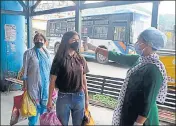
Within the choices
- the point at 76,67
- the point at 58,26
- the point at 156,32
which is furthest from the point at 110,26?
the point at 156,32

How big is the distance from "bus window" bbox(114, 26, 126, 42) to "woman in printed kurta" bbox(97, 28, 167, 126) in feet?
20.3

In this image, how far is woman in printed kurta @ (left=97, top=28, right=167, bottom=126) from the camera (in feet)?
5.08

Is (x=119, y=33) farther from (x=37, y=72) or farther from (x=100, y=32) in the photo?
(x=37, y=72)

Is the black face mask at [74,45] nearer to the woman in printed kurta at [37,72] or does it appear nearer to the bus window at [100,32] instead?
the woman in printed kurta at [37,72]

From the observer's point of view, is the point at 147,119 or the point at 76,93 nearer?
the point at 147,119

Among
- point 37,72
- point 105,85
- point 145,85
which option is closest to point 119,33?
point 105,85

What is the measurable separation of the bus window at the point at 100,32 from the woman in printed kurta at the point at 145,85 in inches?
248

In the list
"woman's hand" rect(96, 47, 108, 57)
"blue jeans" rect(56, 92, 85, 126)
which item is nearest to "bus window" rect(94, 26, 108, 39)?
"blue jeans" rect(56, 92, 85, 126)

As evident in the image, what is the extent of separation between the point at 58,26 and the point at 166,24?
4.46 metres

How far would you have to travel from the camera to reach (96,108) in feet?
14.0

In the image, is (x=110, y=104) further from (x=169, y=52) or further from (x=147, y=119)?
(x=147, y=119)

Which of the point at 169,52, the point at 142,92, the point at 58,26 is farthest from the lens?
the point at 58,26

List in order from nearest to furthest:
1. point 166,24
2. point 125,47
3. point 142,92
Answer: point 142,92 < point 166,24 < point 125,47

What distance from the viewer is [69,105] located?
238cm
